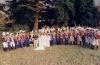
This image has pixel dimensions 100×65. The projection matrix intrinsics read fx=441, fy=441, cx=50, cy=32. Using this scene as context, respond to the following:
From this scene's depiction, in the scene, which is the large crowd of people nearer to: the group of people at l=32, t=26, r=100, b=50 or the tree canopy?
the group of people at l=32, t=26, r=100, b=50

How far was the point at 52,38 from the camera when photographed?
132 ft

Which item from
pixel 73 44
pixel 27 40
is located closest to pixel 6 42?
pixel 27 40

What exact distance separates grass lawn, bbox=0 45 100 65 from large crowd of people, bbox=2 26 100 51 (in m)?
0.90

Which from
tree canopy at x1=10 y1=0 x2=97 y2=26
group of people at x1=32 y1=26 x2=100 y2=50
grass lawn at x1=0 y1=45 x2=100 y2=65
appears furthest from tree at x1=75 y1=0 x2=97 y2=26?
grass lawn at x1=0 y1=45 x2=100 y2=65

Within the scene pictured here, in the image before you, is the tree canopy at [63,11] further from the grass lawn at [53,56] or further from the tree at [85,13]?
the grass lawn at [53,56]

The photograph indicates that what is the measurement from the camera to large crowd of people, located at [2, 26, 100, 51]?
36.7m

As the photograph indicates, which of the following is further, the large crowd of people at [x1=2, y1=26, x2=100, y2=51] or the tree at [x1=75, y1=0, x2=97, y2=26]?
the tree at [x1=75, y1=0, x2=97, y2=26]

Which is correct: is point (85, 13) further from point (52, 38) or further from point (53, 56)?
point (53, 56)

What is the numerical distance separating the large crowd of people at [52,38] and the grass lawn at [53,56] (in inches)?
35.3

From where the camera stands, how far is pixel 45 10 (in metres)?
51.8

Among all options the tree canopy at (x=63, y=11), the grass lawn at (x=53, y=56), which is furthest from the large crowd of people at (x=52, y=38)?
the tree canopy at (x=63, y=11)

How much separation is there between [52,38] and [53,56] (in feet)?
25.4

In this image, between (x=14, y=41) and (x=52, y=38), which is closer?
(x=14, y=41)

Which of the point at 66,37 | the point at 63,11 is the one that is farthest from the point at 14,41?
the point at 63,11
